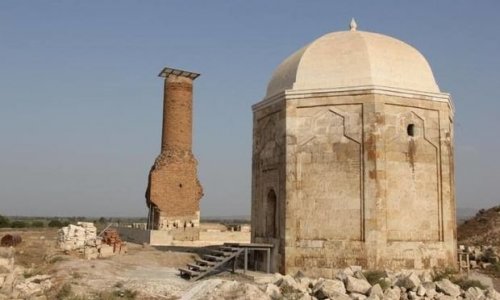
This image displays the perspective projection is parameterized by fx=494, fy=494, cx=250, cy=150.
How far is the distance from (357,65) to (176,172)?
17.7 m

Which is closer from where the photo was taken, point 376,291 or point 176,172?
point 376,291

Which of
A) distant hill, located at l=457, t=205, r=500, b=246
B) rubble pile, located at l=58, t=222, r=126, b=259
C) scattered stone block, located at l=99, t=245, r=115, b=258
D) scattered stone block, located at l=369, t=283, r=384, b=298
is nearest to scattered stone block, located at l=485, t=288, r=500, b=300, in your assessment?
scattered stone block, located at l=369, t=283, r=384, b=298

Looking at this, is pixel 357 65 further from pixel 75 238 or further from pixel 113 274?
pixel 75 238

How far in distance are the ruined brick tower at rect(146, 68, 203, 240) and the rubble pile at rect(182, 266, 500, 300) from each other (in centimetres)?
1710

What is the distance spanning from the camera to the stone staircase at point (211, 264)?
516 inches

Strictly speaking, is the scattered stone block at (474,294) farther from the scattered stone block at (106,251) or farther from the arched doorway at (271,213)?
the scattered stone block at (106,251)

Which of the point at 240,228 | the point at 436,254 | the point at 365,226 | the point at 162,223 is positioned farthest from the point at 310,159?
the point at 240,228

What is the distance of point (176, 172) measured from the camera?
96.3 feet

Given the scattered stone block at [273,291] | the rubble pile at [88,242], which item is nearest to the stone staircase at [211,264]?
the scattered stone block at [273,291]

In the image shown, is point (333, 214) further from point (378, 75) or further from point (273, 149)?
point (378, 75)

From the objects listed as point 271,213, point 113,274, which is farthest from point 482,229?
point 113,274

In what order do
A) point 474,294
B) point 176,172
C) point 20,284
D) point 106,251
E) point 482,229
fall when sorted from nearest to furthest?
point 474,294, point 20,284, point 106,251, point 482,229, point 176,172

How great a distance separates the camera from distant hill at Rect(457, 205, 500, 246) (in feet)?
83.2

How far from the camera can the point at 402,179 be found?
13.2 meters
